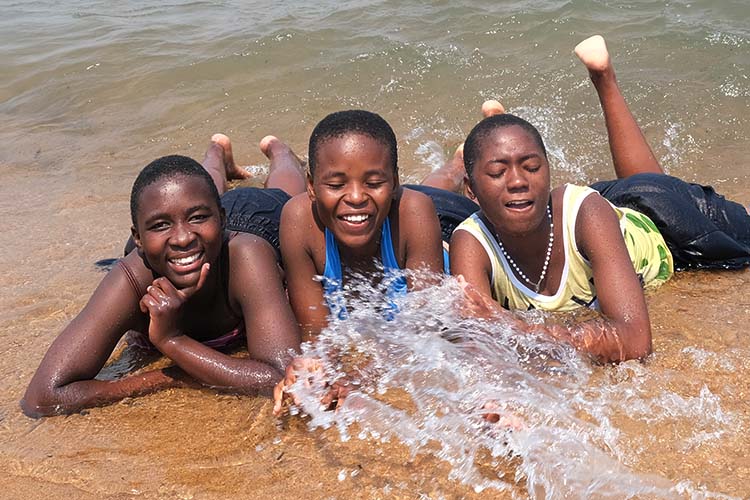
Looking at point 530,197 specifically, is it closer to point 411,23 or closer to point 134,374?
point 134,374

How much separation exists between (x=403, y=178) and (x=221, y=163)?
1319mm

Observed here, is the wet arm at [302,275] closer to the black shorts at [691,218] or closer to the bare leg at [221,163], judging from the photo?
the black shorts at [691,218]

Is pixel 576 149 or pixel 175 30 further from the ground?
pixel 175 30

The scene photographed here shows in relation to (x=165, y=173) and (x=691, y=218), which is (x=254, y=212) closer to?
(x=165, y=173)

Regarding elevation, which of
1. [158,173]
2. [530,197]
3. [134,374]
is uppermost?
[158,173]

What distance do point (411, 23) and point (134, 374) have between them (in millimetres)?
6331

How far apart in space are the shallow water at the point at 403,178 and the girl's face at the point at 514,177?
1.57 feet

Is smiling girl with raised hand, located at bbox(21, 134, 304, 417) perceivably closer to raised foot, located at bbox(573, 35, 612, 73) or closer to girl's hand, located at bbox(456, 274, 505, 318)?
girl's hand, located at bbox(456, 274, 505, 318)

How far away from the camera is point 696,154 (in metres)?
5.64

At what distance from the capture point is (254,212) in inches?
157

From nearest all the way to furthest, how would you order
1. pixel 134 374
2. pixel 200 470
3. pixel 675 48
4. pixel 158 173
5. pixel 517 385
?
pixel 200 470, pixel 517 385, pixel 158 173, pixel 134 374, pixel 675 48

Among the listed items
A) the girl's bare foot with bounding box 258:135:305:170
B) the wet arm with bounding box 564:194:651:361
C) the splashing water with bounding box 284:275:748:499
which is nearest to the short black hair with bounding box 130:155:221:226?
the splashing water with bounding box 284:275:748:499

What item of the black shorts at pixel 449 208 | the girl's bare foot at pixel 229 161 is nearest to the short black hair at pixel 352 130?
the black shorts at pixel 449 208

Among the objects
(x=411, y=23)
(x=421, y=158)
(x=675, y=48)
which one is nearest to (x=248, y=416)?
(x=421, y=158)
